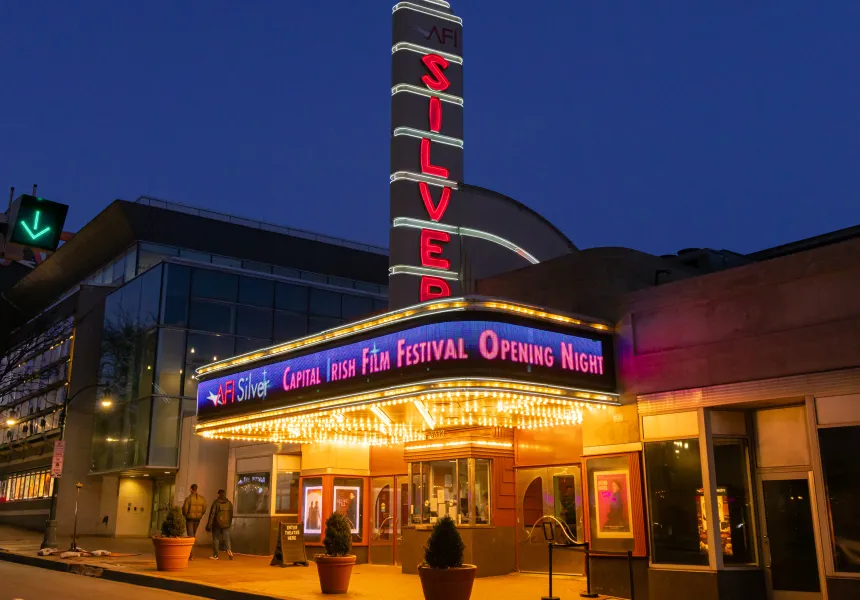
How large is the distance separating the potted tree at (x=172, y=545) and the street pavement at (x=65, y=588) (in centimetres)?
119

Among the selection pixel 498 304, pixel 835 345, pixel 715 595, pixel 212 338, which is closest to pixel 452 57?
pixel 498 304

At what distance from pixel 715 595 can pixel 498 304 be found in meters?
5.84

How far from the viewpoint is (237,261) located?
1735 inches

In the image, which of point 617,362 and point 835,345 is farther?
point 617,362

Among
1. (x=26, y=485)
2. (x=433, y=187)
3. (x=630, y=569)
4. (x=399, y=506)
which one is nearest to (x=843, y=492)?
(x=630, y=569)

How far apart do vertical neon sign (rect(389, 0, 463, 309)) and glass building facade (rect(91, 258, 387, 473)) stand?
18.0m

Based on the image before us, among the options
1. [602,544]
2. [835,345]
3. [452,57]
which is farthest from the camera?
[452,57]

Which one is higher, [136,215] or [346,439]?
[136,215]

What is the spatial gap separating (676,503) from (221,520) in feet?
44.5

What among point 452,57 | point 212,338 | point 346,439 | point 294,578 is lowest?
point 294,578

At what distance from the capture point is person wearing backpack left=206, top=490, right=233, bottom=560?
23.2 meters

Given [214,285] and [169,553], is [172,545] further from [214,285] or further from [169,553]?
[214,285]

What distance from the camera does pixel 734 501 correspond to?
1430 centimetres

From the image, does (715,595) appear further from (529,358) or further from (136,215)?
(136,215)
